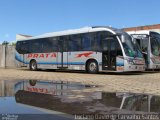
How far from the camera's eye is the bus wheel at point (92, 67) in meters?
22.9

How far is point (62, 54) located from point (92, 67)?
358 centimetres

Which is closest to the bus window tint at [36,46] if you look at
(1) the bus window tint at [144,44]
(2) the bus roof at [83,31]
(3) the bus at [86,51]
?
(3) the bus at [86,51]

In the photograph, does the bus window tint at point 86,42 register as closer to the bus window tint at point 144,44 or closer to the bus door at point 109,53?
the bus door at point 109,53

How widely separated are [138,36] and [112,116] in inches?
754

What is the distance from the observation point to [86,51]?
2359cm

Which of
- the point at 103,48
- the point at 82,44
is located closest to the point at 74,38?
the point at 82,44

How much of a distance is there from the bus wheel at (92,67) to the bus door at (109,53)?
80 centimetres

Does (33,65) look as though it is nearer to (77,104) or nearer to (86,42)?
(86,42)

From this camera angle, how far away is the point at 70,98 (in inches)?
373

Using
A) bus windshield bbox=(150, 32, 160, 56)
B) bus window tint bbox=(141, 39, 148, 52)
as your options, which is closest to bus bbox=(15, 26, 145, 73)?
bus window tint bbox=(141, 39, 148, 52)

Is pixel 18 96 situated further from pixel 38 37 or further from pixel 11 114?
pixel 38 37

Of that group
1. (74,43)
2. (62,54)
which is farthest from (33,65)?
(74,43)

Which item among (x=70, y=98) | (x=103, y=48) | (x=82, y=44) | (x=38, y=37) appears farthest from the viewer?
(x=38, y=37)

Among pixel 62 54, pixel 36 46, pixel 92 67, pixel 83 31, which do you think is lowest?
pixel 92 67
